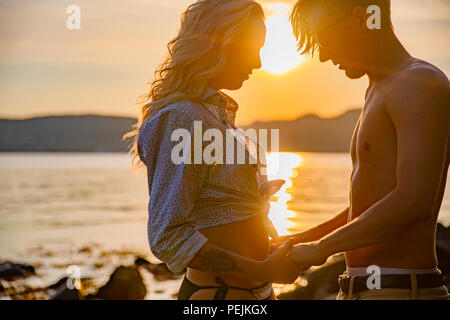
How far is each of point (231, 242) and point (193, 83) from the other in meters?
1.01

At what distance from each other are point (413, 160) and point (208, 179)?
1.18 meters

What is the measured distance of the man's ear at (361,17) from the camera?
3.76 meters

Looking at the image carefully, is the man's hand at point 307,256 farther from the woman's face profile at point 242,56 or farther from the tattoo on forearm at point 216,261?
the woman's face profile at point 242,56

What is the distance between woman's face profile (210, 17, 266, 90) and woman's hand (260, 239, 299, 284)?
1111 millimetres

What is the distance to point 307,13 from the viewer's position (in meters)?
3.98

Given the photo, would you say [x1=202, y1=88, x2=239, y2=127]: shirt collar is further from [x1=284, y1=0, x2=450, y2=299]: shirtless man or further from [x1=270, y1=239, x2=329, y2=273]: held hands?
[x1=270, y1=239, x2=329, y2=273]: held hands

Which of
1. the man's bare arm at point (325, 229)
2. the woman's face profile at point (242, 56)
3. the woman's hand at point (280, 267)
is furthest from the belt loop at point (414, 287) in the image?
the woman's face profile at point (242, 56)

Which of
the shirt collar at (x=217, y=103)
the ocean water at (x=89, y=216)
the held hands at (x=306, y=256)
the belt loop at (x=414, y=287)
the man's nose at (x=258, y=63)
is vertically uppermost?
the man's nose at (x=258, y=63)

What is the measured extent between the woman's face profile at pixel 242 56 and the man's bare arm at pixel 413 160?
91 centimetres

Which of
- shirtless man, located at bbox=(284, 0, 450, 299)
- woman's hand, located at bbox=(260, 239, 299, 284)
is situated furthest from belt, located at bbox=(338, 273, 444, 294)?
woman's hand, located at bbox=(260, 239, 299, 284)

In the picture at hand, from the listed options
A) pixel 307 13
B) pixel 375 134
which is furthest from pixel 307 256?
pixel 307 13

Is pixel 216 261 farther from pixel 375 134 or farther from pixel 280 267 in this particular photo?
pixel 375 134

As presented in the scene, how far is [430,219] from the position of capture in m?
3.58

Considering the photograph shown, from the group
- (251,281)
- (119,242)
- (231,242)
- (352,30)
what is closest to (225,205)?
(231,242)
